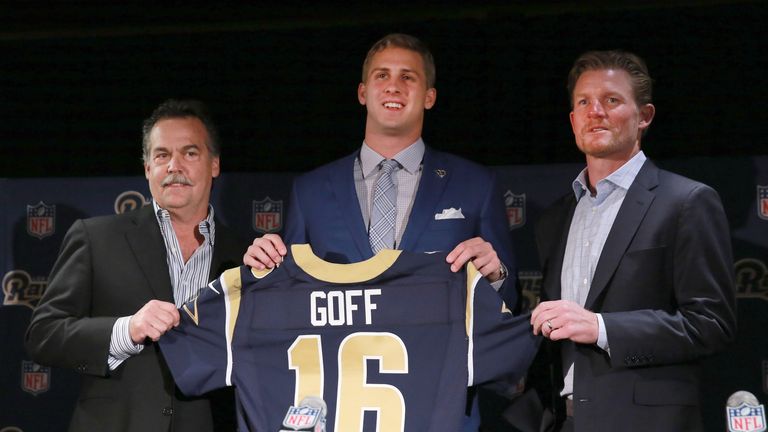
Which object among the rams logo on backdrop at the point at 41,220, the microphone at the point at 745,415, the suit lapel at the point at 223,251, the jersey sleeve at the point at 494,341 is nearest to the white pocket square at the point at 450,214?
the jersey sleeve at the point at 494,341

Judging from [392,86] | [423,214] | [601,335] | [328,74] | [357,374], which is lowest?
[357,374]

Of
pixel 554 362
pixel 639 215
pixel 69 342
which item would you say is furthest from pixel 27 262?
pixel 639 215

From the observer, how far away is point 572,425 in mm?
2750

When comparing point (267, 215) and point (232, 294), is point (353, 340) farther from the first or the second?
point (267, 215)

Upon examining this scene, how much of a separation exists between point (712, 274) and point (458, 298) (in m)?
0.69

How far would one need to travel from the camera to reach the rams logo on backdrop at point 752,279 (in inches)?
140

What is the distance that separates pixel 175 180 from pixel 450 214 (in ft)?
3.02

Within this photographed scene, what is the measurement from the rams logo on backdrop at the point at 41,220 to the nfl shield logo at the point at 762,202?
274 cm

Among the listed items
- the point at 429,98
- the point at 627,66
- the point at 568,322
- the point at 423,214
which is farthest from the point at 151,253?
the point at 627,66

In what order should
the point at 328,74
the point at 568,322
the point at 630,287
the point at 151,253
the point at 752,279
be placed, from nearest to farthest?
1. the point at 568,322
2. the point at 630,287
3. the point at 151,253
4. the point at 752,279
5. the point at 328,74

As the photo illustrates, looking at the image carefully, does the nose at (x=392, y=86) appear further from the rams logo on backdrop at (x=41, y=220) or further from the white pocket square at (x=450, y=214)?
the rams logo on backdrop at (x=41, y=220)

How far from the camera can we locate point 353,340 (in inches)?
110

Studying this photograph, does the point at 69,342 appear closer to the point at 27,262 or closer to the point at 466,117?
the point at 27,262

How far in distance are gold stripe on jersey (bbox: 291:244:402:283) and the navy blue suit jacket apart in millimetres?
120
